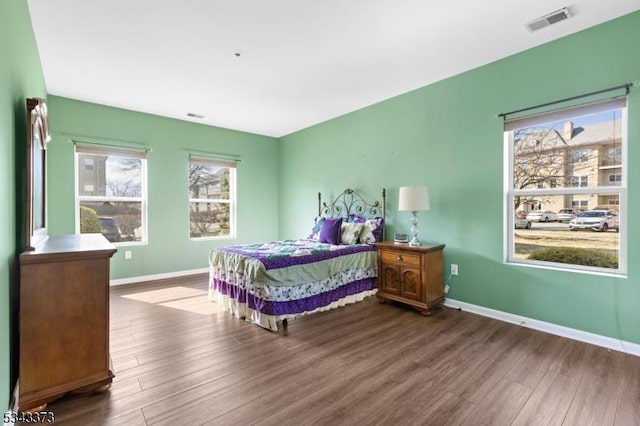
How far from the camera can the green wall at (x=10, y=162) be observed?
1.50 m

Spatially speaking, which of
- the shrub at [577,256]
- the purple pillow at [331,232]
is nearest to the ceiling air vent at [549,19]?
the shrub at [577,256]

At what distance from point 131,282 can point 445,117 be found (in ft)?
16.4

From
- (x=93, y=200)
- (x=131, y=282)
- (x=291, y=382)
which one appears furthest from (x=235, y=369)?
(x=93, y=200)

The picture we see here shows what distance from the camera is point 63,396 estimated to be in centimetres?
182

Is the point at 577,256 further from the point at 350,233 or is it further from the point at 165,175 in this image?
the point at 165,175

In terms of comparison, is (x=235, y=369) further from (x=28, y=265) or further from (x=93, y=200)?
(x=93, y=200)

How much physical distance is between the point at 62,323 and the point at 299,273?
1902mm

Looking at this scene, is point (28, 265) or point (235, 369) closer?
point (28, 265)

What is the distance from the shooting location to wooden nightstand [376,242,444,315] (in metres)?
3.26

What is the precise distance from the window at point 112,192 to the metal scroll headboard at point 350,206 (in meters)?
2.95

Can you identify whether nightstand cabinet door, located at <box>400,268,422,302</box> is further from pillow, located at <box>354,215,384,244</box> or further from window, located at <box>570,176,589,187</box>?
window, located at <box>570,176,589,187</box>

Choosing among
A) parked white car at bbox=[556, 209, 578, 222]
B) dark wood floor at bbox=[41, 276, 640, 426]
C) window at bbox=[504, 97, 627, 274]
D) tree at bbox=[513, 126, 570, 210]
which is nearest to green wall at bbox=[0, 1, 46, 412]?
dark wood floor at bbox=[41, 276, 640, 426]

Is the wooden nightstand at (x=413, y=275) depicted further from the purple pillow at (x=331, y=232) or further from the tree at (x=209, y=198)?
the tree at (x=209, y=198)

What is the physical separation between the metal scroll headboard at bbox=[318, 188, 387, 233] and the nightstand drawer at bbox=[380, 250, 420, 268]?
79cm
